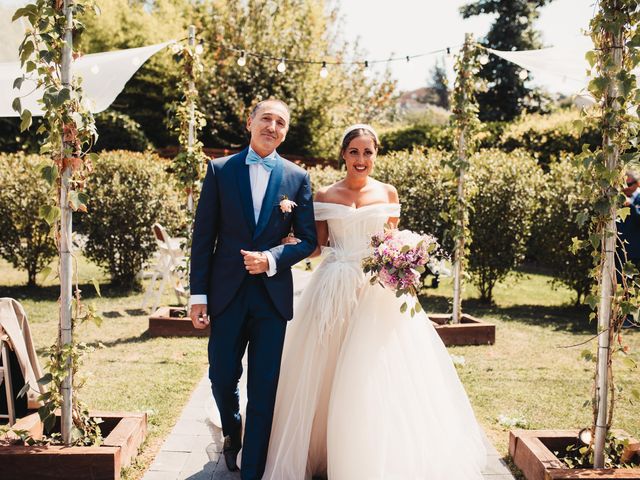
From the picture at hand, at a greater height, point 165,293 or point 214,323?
point 214,323

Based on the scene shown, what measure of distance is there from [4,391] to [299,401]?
220 cm

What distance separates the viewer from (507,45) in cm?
2623

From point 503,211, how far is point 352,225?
6.17 metres

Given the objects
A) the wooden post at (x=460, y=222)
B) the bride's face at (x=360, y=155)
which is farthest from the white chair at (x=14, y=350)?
the wooden post at (x=460, y=222)

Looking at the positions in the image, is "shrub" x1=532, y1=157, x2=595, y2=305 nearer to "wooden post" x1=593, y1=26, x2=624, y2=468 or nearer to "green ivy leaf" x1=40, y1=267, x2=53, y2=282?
"wooden post" x1=593, y1=26, x2=624, y2=468

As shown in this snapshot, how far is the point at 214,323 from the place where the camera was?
11.3 ft

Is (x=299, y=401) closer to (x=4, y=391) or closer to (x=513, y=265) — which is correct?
(x=4, y=391)

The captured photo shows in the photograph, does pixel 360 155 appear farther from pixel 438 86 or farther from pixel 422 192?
pixel 438 86

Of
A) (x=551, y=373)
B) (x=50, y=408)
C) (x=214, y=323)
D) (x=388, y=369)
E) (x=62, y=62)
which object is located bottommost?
(x=551, y=373)

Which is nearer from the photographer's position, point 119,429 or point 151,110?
point 119,429

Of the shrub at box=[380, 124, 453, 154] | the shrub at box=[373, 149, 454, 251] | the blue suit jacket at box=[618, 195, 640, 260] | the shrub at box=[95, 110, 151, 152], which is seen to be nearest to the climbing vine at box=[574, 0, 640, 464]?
the blue suit jacket at box=[618, 195, 640, 260]

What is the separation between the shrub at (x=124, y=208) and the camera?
968 centimetres

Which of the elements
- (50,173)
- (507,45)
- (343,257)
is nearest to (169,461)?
(343,257)

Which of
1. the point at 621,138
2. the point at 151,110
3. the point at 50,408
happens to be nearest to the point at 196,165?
the point at 50,408
